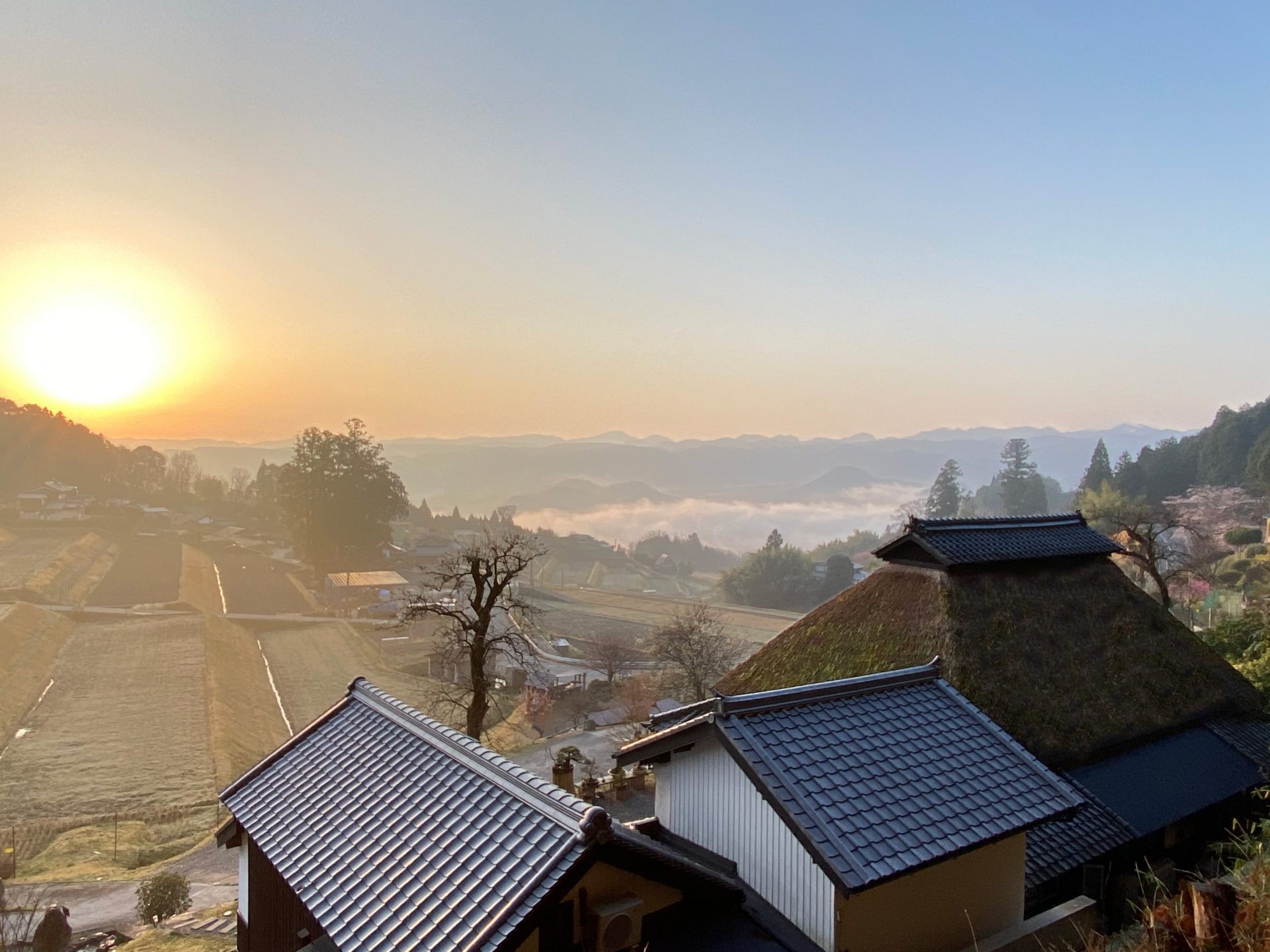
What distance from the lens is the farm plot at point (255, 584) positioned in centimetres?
4903

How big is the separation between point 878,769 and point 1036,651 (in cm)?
661

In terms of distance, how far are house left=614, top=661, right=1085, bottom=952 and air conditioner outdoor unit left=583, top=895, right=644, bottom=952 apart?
1.39 meters

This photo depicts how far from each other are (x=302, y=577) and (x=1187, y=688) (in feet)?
184

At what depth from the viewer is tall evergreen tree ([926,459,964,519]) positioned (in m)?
78.4

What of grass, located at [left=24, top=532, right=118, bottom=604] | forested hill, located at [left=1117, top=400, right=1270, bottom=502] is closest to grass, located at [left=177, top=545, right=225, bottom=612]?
grass, located at [left=24, top=532, right=118, bottom=604]

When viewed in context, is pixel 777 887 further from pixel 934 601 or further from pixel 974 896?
pixel 934 601

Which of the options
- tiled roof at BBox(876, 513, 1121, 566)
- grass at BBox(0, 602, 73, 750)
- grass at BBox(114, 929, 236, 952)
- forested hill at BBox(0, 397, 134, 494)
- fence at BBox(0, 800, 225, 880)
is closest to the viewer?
grass at BBox(114, 929, 236, 952)

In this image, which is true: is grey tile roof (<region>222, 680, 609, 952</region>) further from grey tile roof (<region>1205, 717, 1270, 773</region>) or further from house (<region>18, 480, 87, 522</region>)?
house (<region>18, 480, 87, 522</region>)

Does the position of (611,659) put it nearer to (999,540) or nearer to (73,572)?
(999,540)

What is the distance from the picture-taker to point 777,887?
20.7 ft

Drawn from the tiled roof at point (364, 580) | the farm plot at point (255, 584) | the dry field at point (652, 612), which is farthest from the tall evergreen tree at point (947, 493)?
the farm plot at point (255, 584)

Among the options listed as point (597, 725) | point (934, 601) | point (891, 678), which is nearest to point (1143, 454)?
point (597, 725)

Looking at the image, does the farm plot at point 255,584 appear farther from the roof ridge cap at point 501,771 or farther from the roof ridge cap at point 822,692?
the roof ridge cap at point 822,692

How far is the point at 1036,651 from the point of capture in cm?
1167
